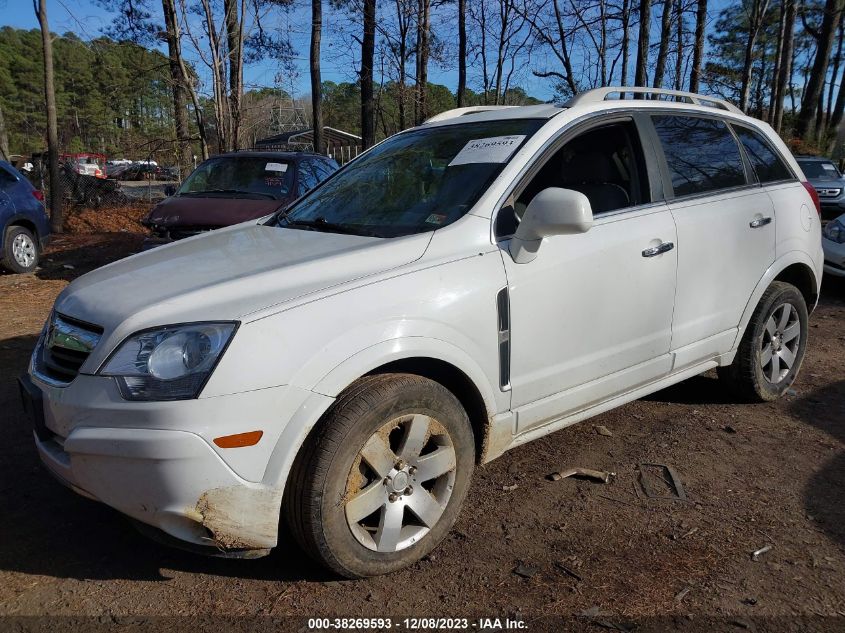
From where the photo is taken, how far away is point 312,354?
222 centimetres

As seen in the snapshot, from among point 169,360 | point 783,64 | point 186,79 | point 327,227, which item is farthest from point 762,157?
point 783,64

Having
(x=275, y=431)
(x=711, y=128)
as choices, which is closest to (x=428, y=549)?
(x=275, y=431)

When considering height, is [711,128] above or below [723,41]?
below

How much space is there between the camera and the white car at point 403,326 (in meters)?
2.15

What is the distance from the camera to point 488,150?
10.2 ft

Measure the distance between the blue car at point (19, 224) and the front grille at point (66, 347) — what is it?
7725 mm

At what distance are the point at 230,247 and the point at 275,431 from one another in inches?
45.9

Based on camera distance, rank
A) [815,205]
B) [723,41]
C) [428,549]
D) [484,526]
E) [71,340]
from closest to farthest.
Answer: [71,340] → [428,549] → [484,526] → [815,205] → [723,41]

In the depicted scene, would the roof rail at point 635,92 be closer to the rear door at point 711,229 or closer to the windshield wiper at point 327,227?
the rear door at point 711,229

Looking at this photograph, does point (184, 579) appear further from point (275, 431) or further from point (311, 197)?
point (311, 197)

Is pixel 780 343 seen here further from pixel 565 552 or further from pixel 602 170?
pixel 565 552

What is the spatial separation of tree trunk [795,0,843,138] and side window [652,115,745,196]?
2580 centimetres

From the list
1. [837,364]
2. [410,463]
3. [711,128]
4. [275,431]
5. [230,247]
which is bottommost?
[837,364]

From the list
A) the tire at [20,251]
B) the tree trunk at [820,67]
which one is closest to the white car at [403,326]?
the tire at [20,251]
